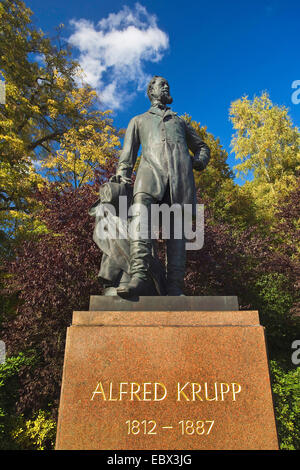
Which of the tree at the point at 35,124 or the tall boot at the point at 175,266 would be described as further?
the tree at the point at 35,124

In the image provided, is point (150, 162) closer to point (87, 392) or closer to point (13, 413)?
point (87, 392)

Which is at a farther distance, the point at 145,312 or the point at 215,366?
the point at 145,312

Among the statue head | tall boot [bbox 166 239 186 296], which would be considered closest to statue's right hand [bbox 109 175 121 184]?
tall boot [bbox 166 239 186 296]

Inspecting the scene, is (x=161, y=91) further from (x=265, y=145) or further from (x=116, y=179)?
(x=265, y=145)

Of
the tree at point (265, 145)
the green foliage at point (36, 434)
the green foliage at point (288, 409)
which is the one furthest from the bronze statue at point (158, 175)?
the tree at point (265, 145)

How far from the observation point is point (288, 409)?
771cm

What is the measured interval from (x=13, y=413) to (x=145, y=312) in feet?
21.2

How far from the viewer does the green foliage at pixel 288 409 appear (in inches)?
285

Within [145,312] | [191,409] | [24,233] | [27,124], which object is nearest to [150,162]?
[145,312]

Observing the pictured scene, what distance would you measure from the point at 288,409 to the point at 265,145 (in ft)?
55.5

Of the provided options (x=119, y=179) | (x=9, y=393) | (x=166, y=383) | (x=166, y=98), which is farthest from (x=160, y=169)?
(x=9, y=393)

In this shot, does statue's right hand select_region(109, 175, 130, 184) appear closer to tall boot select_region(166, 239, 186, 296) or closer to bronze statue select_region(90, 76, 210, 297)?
bronze statue select_region(90, 76, 210, 297)

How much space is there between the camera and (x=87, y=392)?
8.26ft

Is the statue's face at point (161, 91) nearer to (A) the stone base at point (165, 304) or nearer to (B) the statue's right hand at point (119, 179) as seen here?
(B) the statue's right hand at point (119, 179)
